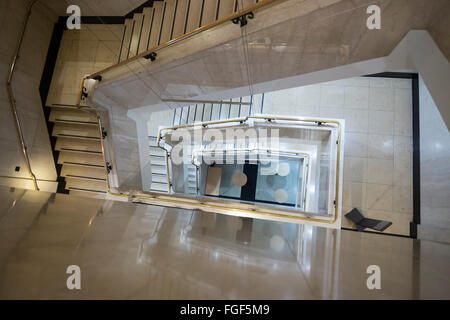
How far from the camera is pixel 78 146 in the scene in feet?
17.5

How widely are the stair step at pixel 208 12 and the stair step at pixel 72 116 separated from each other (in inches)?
148

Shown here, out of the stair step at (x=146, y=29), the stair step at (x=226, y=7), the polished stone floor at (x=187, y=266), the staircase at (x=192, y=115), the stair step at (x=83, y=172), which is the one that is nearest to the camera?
the polished stone floor at (x=187, y=266)

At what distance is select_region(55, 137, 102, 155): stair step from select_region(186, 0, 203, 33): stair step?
371 centimetres

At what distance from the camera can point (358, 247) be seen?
115cm

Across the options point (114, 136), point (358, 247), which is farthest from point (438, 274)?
point (114, 136)

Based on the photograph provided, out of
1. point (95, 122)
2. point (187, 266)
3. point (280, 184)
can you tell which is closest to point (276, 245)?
point (187, 266)

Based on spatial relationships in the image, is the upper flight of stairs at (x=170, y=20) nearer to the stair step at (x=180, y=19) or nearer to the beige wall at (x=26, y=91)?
the stair step at (x=180, y=19)

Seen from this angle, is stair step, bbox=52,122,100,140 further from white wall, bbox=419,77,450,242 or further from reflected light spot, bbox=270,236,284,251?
white wall, bbox=419,77,450,242

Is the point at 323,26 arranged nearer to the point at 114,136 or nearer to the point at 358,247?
the point at 358,247

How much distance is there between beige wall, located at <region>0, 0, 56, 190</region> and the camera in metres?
4.89

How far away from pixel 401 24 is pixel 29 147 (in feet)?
26.1

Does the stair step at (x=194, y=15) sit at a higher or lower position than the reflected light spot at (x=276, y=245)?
higher

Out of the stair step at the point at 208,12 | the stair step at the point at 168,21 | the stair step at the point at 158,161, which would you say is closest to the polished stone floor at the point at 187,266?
the stair step at the point at 208,12

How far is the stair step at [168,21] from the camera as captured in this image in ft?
12.1
